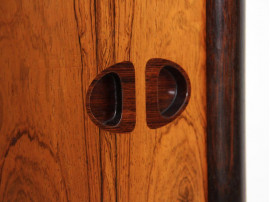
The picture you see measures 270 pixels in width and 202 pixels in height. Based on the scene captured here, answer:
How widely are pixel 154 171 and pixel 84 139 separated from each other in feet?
0.42

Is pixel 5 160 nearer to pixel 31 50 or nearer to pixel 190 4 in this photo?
pixel 31 50

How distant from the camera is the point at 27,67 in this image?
0.47 metres

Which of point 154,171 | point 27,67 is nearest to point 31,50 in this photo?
point 27,67

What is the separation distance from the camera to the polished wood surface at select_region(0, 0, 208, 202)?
47cm

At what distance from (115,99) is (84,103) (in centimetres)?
6

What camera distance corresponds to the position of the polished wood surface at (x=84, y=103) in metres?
0.47

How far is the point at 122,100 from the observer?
21.6 inches
